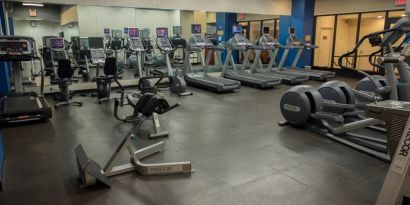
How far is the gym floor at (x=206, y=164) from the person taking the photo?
2.75 m

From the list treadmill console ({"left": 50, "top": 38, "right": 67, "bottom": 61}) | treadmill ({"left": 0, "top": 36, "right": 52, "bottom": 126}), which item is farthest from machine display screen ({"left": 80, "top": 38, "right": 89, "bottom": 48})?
treadmill ({"left": 0, "top": 36, "right": 52, "bottom": 126})

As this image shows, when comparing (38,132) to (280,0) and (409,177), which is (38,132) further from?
(280,0)

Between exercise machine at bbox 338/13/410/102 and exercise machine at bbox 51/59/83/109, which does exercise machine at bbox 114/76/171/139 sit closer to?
exercise machine at bbox 51/59/83/109

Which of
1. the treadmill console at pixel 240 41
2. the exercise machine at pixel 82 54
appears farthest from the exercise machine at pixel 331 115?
the exercise machine at pixel 82 54

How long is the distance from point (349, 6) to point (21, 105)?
35.5 feet

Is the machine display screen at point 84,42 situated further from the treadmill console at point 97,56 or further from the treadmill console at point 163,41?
the treadmill console at point 163,41

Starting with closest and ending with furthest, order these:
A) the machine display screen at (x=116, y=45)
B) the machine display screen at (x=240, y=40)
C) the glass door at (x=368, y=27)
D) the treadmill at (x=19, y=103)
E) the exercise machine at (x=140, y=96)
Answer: the exercise machine at (x=140, y=96)
the treadmill at (x=19, y=103)
the machine display screen at (x=240, y=40)
the machine display screen at (x=116, y=45)
the glass door at (x=368, y=27)

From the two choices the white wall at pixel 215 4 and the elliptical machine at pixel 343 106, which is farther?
the white wall at pixel 215 4

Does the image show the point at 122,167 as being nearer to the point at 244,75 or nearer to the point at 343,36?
the point at 244,75

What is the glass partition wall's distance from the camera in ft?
36.6

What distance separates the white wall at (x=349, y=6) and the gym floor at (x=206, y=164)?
284 inches

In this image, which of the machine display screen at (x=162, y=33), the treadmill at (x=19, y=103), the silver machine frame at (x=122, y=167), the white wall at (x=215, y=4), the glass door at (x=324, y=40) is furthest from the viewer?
the glass door at (x=324, y=40)

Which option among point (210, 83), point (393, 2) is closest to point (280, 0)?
point (393, 2)

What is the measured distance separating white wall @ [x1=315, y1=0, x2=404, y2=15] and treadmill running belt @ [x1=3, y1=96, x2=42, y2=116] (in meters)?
10.4
